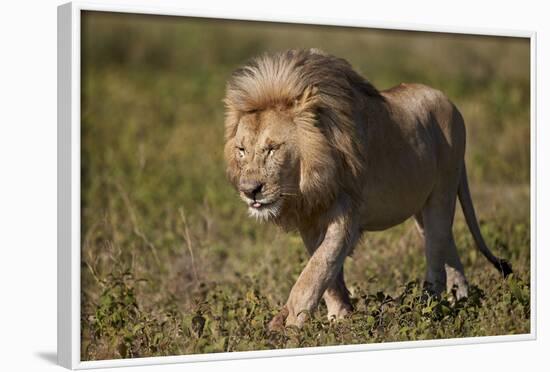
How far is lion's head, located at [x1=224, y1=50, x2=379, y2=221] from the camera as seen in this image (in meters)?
6.20

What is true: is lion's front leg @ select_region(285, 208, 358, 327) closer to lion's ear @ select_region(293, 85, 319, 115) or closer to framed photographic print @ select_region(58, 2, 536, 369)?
framed photographic print @ select_region(58, 2, 536, 369)

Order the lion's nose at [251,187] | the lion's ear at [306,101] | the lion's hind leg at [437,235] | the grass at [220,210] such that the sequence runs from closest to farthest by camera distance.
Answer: the lion's nose at [251,187], the lion's ear at [306,101], the grass at [220,210], the lion's hind leg at [437,235]

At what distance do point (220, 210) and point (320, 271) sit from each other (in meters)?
3.62

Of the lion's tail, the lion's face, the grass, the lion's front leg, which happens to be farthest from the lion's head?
the lion's tail

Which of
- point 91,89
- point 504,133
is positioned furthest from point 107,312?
point 91,89

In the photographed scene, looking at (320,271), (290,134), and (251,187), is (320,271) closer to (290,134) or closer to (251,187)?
(251,187)

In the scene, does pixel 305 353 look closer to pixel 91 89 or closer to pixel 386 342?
pixel 386 342

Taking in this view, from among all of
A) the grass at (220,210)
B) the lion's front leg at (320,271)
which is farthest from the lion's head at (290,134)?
the grass at (220,210)

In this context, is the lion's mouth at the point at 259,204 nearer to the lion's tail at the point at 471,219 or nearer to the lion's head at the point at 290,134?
the lion's head at the point at 290,134

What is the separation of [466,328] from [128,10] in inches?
97.3

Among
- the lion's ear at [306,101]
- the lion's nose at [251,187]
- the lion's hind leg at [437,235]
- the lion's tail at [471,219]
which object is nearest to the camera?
the lion's nose at [251,187]

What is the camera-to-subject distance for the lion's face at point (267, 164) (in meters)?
6.17

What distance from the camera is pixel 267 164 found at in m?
6.20

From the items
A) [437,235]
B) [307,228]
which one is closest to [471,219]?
[437,235]
